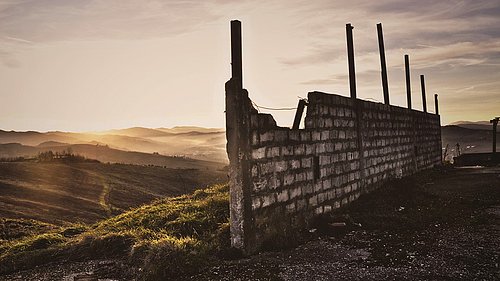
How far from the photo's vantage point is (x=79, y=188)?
14.6 metres

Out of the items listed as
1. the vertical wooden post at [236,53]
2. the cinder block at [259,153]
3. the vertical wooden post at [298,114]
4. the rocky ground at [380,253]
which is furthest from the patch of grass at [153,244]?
the vertical wooden post at [236,53]

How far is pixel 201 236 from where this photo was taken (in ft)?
20.1

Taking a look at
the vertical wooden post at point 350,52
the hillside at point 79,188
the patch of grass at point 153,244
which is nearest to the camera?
the patch of grass at point 153,244

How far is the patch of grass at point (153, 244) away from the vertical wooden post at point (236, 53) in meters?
2.31

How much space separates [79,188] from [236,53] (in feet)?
37.2

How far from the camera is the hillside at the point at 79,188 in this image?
11398mm

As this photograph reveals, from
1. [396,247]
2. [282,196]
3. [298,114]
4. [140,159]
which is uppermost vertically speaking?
[298,114]

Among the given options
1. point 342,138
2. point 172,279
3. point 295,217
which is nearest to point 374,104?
point 342,138

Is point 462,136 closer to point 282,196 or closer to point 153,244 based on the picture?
point 282,196

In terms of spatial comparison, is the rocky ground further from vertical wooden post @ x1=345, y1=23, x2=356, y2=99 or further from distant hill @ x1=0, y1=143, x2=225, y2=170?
distant hill @ x1=0, y1=143, x2=225, y2=170

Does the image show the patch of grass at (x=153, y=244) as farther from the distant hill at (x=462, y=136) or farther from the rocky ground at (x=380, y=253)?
the distant hill at (x=462, y=136)

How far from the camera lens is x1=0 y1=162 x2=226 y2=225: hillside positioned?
11.4 m

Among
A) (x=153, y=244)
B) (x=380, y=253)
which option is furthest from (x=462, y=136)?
(x=153, y=244)

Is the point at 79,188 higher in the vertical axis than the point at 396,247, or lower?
higher
